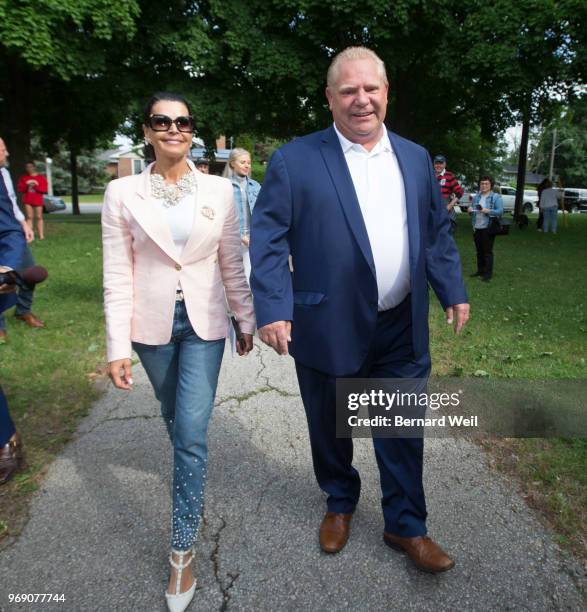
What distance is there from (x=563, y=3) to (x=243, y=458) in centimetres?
1785

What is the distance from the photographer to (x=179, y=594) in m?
2.26

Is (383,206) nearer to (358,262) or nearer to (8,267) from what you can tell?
(358,262)

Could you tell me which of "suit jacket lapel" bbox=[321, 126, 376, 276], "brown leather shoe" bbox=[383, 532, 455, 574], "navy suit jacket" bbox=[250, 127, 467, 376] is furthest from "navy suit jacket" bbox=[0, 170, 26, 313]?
"brown leather shoe" bbox=[383, 532, 455, 574]

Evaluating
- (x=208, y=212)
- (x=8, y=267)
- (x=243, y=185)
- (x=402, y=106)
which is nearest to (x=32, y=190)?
(x=243, y=185)

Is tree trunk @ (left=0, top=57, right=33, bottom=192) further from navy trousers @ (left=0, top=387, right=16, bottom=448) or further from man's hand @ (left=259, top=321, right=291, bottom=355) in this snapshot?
man's hand @ (left=259, top=321, right=291, bottom=355)

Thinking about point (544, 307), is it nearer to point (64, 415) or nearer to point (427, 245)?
point (427, 245)

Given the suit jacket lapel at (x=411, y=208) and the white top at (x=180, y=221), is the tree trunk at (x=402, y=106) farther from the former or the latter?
the white top at (x=180, y=221)

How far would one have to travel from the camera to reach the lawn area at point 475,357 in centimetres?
314

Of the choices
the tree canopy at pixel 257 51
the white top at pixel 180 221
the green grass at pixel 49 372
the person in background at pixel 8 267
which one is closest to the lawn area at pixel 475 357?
the green grass at pixel 49 372

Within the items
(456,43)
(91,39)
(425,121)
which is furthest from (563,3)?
(91,39)

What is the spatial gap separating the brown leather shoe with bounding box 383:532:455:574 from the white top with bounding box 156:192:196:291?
1592mm

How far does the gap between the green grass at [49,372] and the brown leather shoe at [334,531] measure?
5.14 ft

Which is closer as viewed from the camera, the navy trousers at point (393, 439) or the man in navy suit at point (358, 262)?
the man in navy suit at point (358, 262)

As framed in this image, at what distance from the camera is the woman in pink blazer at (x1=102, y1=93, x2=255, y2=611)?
7.78 feet
